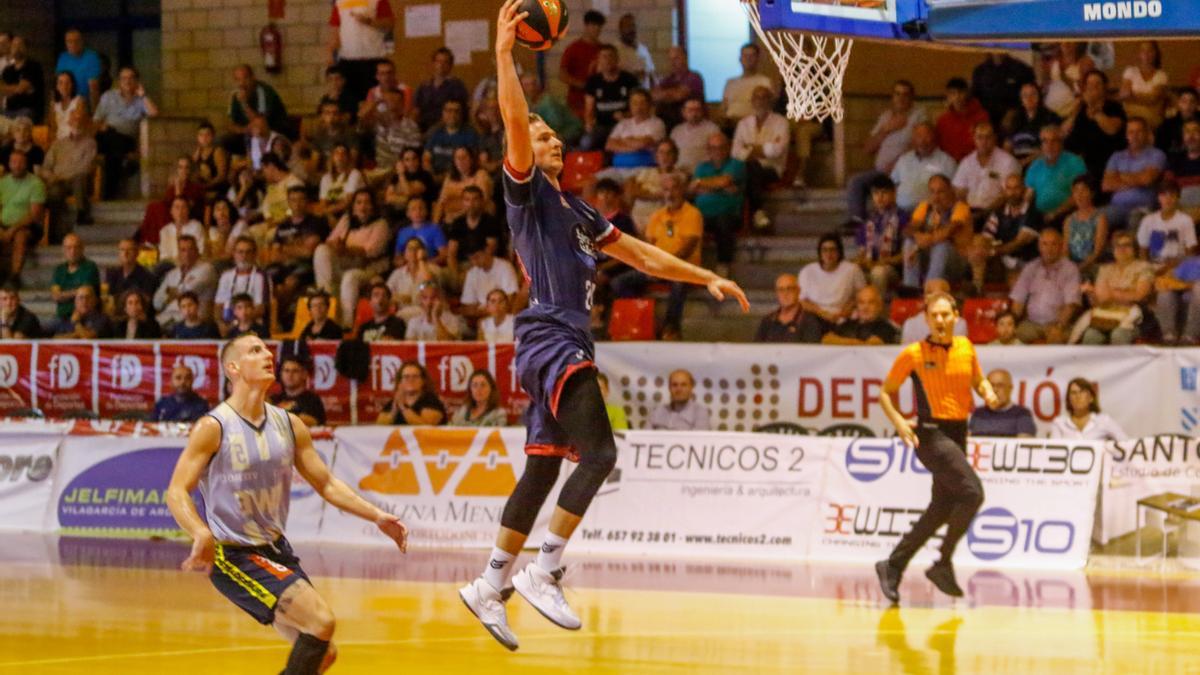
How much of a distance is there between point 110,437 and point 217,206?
4.33 metres

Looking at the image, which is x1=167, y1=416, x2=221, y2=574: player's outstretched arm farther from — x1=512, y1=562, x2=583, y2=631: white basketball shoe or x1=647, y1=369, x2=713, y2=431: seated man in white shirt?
x1=647, y1=369, x2=713, y2=431: seated man in white shirt

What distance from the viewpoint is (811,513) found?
1511 cm

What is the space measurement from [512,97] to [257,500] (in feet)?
6.99

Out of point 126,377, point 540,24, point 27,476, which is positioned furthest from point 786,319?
point 540,24

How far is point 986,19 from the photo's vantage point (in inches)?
380

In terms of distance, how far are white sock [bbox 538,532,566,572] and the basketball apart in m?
2.27

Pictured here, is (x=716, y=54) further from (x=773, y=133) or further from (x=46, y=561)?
(x=46, y=561)

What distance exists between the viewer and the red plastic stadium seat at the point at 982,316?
52.6 ft

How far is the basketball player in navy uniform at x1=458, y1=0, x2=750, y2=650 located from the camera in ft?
26.9

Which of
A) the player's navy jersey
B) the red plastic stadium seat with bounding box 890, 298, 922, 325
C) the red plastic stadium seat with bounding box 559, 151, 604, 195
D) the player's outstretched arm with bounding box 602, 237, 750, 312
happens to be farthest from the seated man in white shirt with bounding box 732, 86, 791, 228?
the player's navy jersey

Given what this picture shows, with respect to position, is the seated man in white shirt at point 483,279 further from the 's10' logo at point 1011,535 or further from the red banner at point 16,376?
the 's10' logo at point 1011,535

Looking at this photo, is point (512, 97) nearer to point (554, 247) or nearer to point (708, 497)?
point (554, 247)

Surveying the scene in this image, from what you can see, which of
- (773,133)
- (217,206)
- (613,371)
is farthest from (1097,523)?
(217,206)

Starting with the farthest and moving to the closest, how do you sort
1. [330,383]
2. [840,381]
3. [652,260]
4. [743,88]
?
[743,88] → [330,383] → [840,381] → [652,260]
